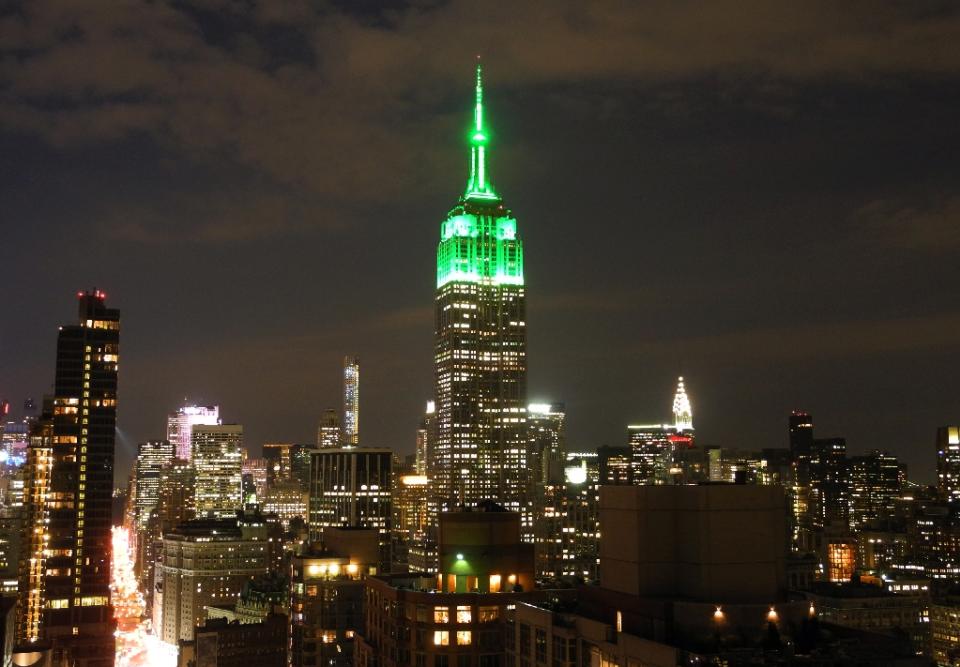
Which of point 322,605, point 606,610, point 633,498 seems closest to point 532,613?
point 606,610

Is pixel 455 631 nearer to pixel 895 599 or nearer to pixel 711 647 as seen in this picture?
pixel 711 647

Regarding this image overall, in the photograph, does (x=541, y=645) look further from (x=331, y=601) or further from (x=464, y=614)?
(x=331, y=601)

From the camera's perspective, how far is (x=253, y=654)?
173 meters

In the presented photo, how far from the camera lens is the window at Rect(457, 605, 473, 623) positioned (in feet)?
292

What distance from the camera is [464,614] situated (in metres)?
89.0

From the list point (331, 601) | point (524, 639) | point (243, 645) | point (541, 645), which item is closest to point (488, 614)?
point (524, 639)

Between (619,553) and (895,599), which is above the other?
(619,553)

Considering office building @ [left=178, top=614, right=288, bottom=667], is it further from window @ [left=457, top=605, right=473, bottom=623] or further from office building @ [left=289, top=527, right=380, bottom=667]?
window @ [left=457, top=605, right=473, bottom=623]

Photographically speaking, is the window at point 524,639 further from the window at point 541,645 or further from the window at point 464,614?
the window at point 464,614

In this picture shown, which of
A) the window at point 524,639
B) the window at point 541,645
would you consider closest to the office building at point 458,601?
the window at point 524,639

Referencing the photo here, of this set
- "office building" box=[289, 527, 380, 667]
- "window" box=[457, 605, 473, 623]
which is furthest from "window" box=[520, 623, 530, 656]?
"office building" box=[289, 527, 380, 667]

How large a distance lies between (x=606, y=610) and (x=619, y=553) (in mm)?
3827

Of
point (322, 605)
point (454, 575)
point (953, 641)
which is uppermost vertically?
point (454, 575)

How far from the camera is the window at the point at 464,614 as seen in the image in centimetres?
8900
